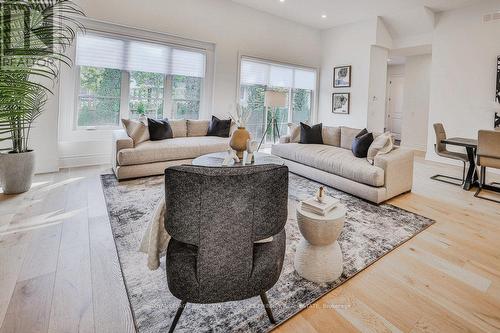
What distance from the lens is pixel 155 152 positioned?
403 centimetres

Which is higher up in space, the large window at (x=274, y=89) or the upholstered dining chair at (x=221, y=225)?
the large window at (x=274, y=89)

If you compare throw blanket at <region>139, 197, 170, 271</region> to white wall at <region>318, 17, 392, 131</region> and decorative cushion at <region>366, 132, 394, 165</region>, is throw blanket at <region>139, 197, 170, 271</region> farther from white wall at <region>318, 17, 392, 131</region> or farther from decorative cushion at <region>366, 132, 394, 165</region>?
white wall at <region>318, 17, 392, 131</region>

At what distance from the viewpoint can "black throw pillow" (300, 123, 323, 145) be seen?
4.78 meters

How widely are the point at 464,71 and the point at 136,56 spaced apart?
644cm

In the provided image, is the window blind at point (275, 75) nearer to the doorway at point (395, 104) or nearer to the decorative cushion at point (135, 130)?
the decorative cushion at point (135, 130)

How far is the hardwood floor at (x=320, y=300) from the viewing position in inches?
58.4

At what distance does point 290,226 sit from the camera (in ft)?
8.75

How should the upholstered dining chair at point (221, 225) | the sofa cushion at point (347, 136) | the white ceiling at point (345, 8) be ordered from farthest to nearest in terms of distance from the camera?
the white ceiling at point (345, 8)
the sofa cushion at point (347, 136)
the upholstered dining chair at point (221, 225)

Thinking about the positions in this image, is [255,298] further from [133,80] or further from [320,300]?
[133,80]

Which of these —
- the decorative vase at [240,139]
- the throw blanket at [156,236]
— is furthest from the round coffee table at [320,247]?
the decorative vase at [240,139]

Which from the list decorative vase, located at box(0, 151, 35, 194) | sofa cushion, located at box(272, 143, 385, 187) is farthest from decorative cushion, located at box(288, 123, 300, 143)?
decorative vase, located at box(0, 151, 35, 194)

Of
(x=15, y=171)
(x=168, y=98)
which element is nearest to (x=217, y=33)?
(x=168, y=98)

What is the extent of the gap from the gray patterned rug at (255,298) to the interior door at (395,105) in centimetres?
728

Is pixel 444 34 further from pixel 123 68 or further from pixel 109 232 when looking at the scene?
pixel 109 232
